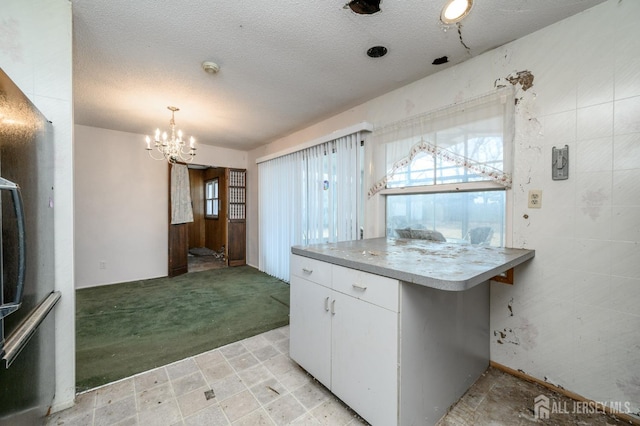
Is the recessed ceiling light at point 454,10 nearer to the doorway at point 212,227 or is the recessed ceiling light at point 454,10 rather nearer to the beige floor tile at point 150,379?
the beige floor tile at point 150,379

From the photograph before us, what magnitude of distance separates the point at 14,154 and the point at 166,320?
7.01ft

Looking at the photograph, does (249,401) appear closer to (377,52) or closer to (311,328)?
(311,328)

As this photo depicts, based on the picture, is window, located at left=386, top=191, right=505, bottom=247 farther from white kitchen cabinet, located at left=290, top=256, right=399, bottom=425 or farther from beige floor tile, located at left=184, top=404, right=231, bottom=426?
beige floor tile, located at left=184, top=404, right=231, bottom=426

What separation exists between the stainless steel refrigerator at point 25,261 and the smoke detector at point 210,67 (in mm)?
1141

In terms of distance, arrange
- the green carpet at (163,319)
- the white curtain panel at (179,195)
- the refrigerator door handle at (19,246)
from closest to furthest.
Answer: the refrigerator door handle at (19,246), the green carpet at (163,319), the white curtain panel at (179,195)

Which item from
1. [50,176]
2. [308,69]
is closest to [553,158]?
[308,69]

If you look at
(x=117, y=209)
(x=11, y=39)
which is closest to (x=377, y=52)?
(x=11, y=39)

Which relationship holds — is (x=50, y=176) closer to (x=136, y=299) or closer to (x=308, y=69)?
(x=308, y=69)

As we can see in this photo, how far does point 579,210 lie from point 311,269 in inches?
67.4

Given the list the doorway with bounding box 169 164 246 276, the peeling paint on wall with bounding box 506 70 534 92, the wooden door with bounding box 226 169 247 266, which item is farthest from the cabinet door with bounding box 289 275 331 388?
the wooden door with bounding box 226 169 247 266

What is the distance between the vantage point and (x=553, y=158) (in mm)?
1621

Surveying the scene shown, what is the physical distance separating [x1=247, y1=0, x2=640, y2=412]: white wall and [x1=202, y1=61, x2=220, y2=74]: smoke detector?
6.95ft

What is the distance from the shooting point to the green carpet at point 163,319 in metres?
1.92

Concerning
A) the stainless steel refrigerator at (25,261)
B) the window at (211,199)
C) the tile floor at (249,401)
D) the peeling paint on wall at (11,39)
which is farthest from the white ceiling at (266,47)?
the window at (211,199)
